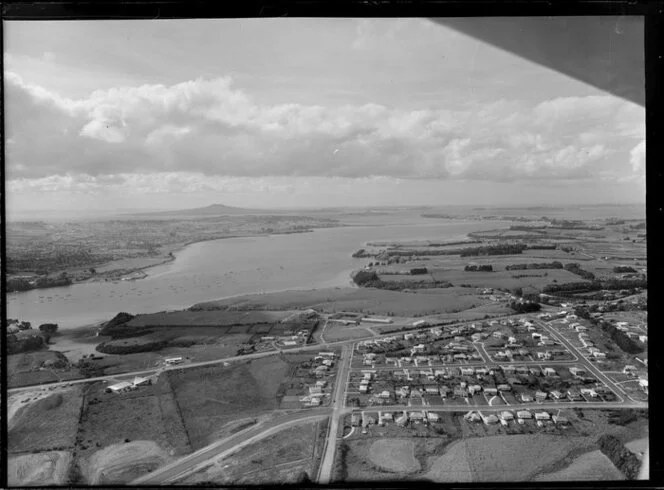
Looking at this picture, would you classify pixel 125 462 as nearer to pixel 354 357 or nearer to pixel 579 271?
pixel 354 357

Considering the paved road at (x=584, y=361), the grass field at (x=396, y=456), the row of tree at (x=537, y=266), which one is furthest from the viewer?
the row of tree at (x=537, y=266)

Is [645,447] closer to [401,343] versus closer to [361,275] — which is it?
[401,343]

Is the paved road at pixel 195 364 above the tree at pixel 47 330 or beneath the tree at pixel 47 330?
beneath

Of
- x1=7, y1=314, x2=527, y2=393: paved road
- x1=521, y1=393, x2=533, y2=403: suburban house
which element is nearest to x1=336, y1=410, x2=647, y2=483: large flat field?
x1=521, y1=393, x2=533, y2=403: suburban house

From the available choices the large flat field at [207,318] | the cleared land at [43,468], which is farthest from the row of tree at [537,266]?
the cleared land at [43,468]

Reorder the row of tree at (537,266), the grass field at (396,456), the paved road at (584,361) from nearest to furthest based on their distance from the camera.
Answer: the grass field at (396,456), the paved road at (584,361), the row of tree at (537,266)

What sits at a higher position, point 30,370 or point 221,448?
point 30,370

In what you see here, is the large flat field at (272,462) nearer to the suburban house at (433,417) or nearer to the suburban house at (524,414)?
the suburban house at (433,417)

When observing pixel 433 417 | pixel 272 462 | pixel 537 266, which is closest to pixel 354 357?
pixel 433 417
